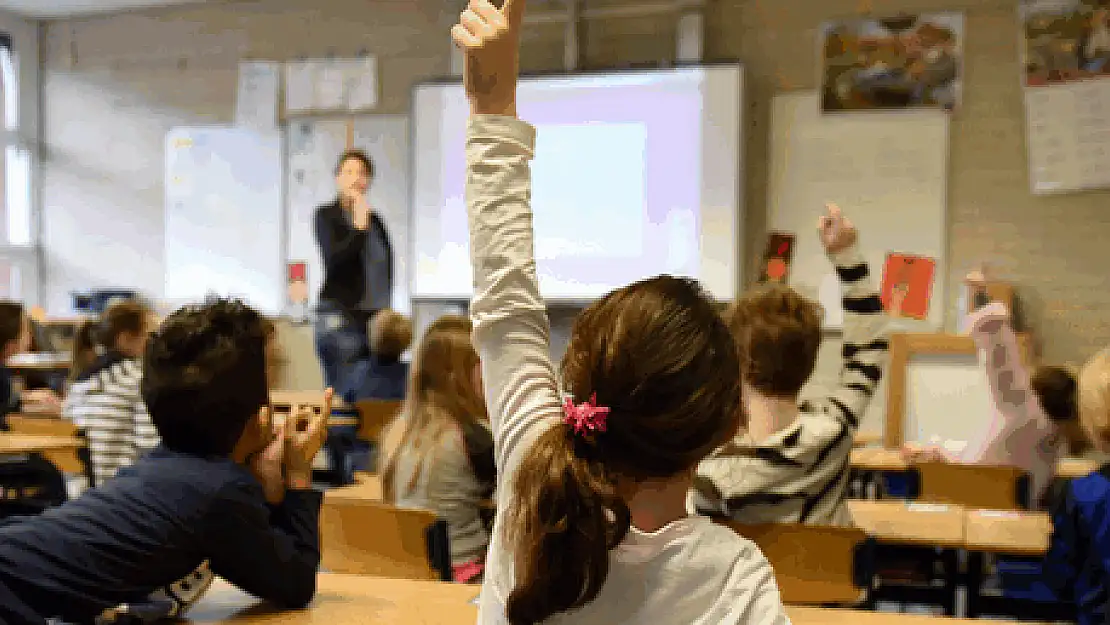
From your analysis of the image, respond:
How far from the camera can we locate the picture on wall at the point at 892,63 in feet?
19.4

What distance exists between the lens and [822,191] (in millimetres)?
6168

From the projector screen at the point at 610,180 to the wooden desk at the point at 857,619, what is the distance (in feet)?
15.4

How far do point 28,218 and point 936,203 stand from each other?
24.1 ft

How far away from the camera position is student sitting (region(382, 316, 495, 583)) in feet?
8.93

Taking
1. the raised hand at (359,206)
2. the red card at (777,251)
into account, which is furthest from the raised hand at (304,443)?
the raised hand at (359,206)

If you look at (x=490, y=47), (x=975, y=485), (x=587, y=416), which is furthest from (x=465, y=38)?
(x=975, y=485)

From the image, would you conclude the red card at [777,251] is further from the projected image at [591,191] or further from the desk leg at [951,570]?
the projected image at [591,191]

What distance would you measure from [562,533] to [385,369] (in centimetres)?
431

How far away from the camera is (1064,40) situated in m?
5.74

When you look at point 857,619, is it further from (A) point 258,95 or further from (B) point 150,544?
(A) point 258,95

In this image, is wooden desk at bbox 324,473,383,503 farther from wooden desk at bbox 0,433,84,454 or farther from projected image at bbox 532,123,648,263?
projected image at bbox 532,123,648,263

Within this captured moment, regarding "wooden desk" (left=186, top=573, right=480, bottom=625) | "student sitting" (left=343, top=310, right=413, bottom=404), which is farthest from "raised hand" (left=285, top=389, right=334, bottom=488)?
"student sitting" (left=343, top=310, right=413, bottom=404)

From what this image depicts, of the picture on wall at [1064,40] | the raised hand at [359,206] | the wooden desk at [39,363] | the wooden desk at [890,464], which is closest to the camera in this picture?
the wooden desk at [890,464]

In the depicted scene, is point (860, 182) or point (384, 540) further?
point (860, 182)
